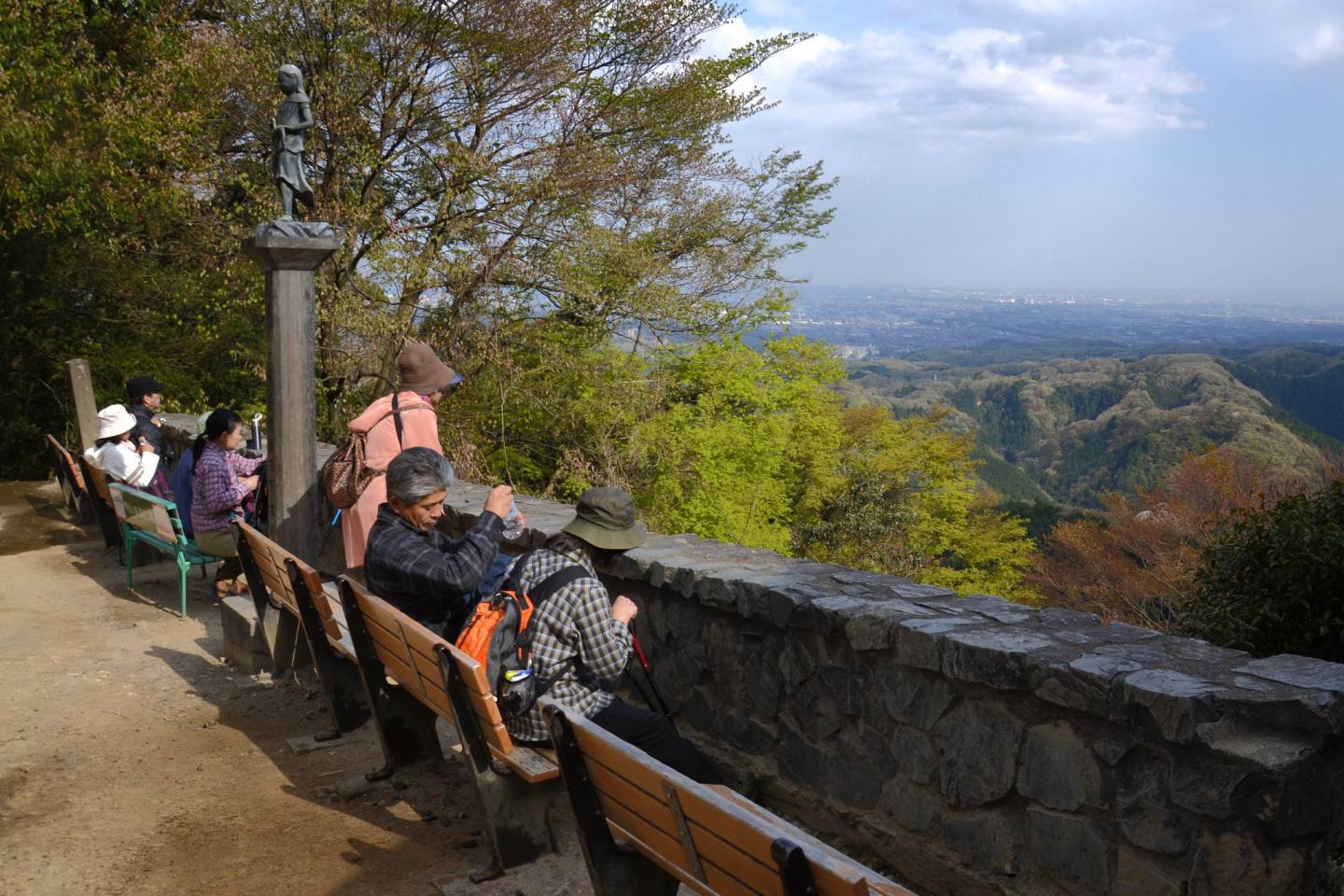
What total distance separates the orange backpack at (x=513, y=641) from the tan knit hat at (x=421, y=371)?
191cm

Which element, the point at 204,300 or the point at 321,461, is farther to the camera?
the point at 204,300

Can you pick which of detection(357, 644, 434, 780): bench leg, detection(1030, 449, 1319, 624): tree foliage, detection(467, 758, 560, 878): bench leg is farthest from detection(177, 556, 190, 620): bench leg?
detection(1030, 449, 1319, 624): tree foliage

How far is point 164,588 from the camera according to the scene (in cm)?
801

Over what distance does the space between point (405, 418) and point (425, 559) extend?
1.44 metres

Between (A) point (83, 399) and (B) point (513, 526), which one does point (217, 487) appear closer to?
(B) point (513, 526)

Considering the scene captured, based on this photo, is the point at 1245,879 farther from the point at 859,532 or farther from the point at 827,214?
the point at 859,532

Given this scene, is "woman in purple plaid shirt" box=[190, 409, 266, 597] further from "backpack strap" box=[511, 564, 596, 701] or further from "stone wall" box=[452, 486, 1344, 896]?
"backpack strap" box=[511, 564, 596, 701]

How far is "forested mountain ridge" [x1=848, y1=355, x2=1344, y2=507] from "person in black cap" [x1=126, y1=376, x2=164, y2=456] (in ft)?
116

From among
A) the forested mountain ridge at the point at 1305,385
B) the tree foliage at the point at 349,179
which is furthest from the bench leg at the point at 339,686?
the forested mountain ridge at the point at 1305,385

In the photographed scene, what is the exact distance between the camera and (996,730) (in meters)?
3.35

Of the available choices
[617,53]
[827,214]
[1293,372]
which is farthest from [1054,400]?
[617,53]

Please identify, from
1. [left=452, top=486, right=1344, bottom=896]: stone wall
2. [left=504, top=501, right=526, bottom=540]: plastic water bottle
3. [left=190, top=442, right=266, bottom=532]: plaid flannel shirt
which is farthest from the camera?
[left=190, top=442, right=266, bottom=532]: plaid flannel shirt

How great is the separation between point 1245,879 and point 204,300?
14.7m

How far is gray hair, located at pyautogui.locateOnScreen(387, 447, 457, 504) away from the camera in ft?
13.6
